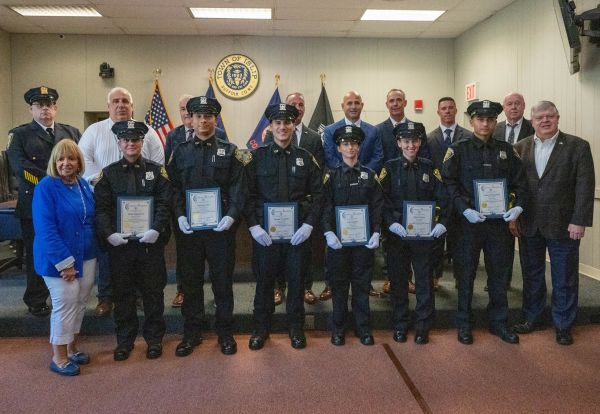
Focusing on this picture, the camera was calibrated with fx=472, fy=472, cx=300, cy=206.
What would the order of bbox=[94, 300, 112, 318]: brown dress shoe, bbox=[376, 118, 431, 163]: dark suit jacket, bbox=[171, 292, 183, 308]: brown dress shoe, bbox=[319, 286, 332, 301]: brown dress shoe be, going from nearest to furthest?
1. bbox=[94, 300, 112, 318]: brown dress shoe
2. bbox=[171, 292, 183, 308]: brown dress shoe
3. bbox=[319, 286, 332, 301]: brown dress shoe
4. bbox=[376, 118, 431, 163]: dark suit jacket

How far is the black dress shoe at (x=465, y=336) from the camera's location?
319cm

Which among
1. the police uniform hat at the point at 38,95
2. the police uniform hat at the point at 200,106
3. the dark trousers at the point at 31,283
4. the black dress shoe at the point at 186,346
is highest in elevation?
→ the police uniform hat at the point at 38,95

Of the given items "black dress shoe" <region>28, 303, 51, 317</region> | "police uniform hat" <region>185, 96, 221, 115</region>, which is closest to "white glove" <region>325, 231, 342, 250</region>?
"police uniform hat" <region>185, 96, 221, 115</region>

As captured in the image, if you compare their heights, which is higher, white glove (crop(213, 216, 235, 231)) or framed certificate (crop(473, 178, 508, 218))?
framed certificate (crop(473, 178, 508, 218))

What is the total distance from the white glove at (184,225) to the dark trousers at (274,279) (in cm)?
47

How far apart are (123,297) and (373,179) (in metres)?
1.77

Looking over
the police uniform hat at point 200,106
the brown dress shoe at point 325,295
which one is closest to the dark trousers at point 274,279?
the brown dress shoe at point 325,295

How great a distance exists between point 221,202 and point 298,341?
1056mm

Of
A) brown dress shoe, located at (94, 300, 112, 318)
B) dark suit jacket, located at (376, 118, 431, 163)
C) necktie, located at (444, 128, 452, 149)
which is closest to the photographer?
brown dress shoe, located at (94, 300, 112, 318)

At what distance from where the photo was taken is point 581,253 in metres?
4.73

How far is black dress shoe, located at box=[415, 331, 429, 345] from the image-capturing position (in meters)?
3.19

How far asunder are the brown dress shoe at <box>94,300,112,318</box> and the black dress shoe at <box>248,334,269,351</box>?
1115mm

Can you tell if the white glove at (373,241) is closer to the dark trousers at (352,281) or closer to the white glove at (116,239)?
the dark trousers at (352,281)

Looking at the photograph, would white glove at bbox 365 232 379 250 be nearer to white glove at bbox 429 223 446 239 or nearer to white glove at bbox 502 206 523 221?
white glove at bbox 429 223 446 239
